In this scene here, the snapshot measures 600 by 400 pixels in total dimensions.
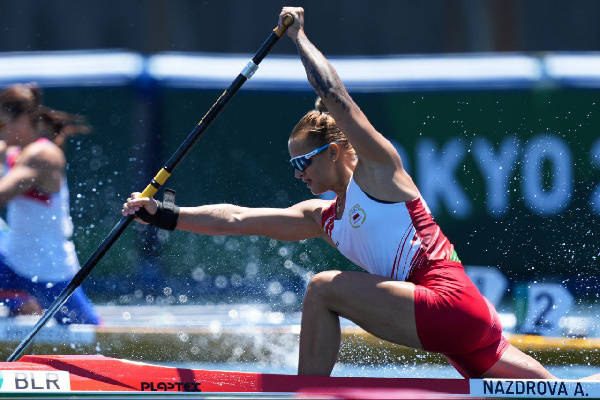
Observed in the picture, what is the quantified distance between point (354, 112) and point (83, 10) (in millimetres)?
4920

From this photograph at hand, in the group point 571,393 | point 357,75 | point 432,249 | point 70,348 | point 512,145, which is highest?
point 357,75

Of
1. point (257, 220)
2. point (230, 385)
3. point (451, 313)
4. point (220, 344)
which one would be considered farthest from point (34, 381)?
point (220, 344)

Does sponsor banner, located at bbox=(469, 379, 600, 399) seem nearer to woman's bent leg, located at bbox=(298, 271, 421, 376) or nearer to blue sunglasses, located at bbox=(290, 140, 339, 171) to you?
woman's bent leg, located at bbox=(298, 271, 421, 376)

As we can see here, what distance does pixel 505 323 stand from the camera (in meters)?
5.96

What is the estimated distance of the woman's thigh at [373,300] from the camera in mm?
3547

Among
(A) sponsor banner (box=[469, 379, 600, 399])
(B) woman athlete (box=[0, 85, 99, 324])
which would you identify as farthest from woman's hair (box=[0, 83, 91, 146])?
(A) sponsor banner (box=[469, 379, 600, 399])

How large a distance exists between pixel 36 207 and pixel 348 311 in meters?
2.55

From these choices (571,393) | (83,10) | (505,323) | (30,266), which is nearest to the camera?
(571,393)

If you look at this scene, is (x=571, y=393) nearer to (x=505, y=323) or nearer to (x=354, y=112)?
(x=354, y=112)

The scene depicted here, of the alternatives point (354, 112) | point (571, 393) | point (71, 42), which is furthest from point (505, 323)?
point (71, 42)

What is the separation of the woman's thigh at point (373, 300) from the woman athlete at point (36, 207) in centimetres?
221

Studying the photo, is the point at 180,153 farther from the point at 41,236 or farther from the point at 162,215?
the point at 41,236

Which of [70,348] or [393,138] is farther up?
[393,138]

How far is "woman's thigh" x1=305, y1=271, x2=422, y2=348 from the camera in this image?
355cm
